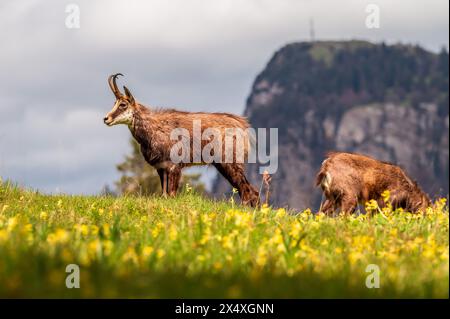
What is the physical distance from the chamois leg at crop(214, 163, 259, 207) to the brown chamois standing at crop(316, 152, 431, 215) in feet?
6.36

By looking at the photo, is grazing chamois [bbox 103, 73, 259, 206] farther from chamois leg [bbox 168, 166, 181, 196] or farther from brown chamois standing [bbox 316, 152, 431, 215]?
brown chamois standing [bbox 316, 152, 431, 215]

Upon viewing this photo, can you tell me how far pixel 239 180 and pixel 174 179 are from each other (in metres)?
1.83

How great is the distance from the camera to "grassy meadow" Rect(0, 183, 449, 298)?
609 cm

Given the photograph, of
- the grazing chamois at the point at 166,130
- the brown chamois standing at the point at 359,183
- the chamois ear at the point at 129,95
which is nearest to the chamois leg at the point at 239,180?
the grazing chamois at the point at 166,130

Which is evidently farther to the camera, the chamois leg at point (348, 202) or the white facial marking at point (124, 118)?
the white facial marking at point (124, 118)

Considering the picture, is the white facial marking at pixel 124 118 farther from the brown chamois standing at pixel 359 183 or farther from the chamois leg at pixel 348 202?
the chamois leg at pixel 348 202

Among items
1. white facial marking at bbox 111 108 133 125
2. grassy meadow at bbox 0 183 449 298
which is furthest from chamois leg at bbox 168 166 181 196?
grassy meadow at bbox 0 183 449 298

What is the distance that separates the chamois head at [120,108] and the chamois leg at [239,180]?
254 centimetres

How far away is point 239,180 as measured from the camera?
738 inches

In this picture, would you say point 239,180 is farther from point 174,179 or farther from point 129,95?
point 129,95

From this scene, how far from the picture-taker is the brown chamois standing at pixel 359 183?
57.0ft

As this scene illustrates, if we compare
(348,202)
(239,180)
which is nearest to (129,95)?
(239,180)

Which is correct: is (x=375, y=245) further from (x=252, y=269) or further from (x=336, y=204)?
(x=336, y=204)
